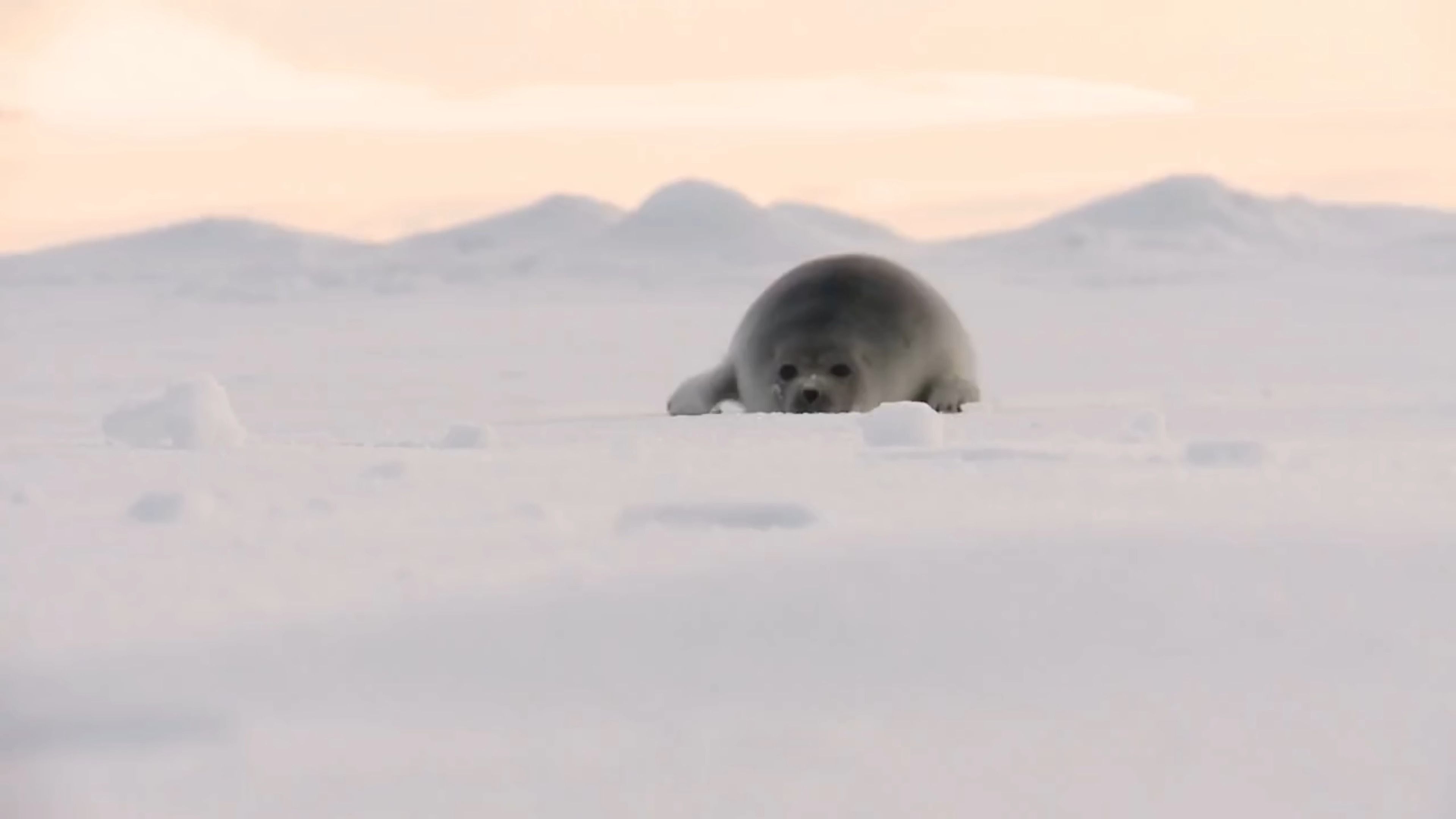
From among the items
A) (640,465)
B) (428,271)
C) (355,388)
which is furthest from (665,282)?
(640,465)

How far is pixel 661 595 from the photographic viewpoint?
151 centimetres

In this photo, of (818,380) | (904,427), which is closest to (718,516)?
(904,427)

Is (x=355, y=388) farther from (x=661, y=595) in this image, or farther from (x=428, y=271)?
(x=428, y=271)

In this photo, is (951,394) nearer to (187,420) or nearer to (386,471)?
(187,420)

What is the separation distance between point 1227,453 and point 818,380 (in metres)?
3.25

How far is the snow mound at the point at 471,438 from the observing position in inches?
120

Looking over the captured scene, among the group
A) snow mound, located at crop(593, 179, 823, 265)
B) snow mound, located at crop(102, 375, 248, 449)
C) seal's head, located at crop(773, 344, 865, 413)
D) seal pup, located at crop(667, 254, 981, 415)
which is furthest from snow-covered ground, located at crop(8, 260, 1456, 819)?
snow mound, located at crop(593, 179, 823, 265)

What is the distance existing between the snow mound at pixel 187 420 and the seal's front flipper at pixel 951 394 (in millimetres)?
3054

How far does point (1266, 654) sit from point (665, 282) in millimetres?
21566

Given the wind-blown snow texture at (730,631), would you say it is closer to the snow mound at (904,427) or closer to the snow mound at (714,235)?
the snow mound at (904,427)

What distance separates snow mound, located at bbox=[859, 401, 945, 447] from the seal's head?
2.63m

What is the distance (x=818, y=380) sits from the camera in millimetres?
5785

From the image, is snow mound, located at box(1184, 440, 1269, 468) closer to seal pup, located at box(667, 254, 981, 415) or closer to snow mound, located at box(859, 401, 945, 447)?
snow mound, located at box(859, 401, 945, 447)

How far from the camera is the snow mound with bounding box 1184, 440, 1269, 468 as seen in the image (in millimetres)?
2518
